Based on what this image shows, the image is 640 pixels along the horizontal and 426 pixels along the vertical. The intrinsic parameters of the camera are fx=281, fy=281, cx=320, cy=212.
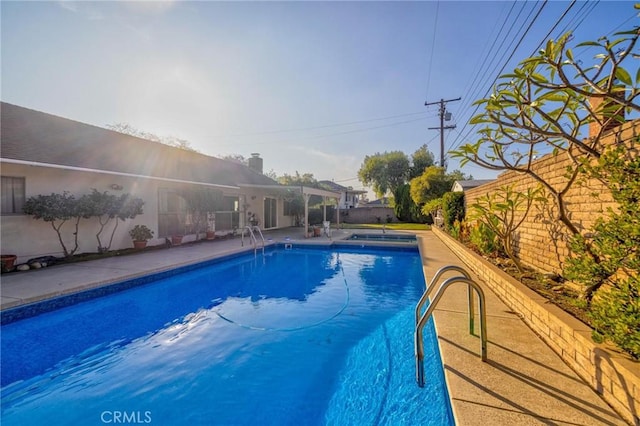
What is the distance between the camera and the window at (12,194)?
7570mm

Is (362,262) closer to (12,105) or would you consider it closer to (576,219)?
(576,219)

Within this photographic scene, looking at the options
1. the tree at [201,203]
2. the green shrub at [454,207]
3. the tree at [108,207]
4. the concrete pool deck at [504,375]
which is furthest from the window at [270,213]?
the concrete pool deck at [504,375]

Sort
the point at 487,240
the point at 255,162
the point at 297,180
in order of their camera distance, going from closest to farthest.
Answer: the point at 487,240
the point at 255,162
the point at 297,180

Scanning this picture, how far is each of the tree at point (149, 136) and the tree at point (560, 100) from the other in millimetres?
30320

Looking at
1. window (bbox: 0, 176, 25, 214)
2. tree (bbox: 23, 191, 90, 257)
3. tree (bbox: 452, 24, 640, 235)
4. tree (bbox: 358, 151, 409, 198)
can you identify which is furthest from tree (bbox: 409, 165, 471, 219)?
window (bbox: 0, 176, 25, 214)

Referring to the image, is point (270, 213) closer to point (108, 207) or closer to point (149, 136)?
point (108, 207)

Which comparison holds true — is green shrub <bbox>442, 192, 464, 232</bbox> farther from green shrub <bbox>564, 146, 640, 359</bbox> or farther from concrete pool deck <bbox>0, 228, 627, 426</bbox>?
green shrub <bbox>564, 146, 640, 359</bbox>

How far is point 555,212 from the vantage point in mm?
4793

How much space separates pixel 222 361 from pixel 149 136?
126 ft

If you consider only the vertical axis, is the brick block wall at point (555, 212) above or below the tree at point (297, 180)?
below

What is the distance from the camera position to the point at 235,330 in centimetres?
512

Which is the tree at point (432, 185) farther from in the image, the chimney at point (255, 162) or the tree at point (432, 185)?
the chimney at point (255, 162)

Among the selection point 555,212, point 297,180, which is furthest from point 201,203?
point 297,180

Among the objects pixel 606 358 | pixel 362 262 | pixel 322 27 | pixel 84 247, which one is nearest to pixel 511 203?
pixel 606 358
